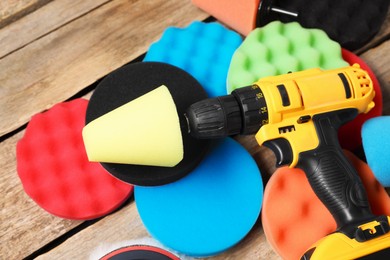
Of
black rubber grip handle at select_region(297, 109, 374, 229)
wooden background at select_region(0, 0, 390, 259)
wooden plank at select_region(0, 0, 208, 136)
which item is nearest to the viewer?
black rubber grip handle at select_region(297, 109, 374, 229)

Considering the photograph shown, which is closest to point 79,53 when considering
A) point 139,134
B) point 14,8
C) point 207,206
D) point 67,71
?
point 67,71

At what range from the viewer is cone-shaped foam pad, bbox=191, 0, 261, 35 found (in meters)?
0.93

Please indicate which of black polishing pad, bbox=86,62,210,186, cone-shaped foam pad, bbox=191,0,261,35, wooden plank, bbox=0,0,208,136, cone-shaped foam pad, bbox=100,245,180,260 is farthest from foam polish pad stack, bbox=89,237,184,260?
cone-shaped foam pad, bbox=191,0,261,35

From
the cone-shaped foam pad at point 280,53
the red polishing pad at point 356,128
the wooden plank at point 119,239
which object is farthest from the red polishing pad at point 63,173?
the red polishing pad at point 356,128

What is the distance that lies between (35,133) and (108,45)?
265 mm

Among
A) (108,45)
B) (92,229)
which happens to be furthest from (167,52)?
(92,229)

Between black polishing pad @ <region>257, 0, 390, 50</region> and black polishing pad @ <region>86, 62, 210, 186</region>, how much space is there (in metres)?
0.23

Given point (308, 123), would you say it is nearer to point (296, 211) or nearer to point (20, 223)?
point (296, 211)

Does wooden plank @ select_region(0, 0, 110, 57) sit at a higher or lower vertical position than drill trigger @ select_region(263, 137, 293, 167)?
higher

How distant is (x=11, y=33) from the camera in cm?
101

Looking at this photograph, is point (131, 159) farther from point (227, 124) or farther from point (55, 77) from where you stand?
point (55, 77)

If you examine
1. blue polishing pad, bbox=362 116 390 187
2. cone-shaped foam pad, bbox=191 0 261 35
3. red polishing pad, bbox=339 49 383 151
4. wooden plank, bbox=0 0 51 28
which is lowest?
red polishing pad, bbox=339 49 383 151

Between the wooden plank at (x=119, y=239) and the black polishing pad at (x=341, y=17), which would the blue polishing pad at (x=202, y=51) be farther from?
the wooden plank at (x=119, y=239)

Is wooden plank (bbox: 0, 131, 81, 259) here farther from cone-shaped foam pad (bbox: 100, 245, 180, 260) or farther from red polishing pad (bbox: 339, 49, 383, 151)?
red polishing pad (bbox: 339, 49, 383, 151)
